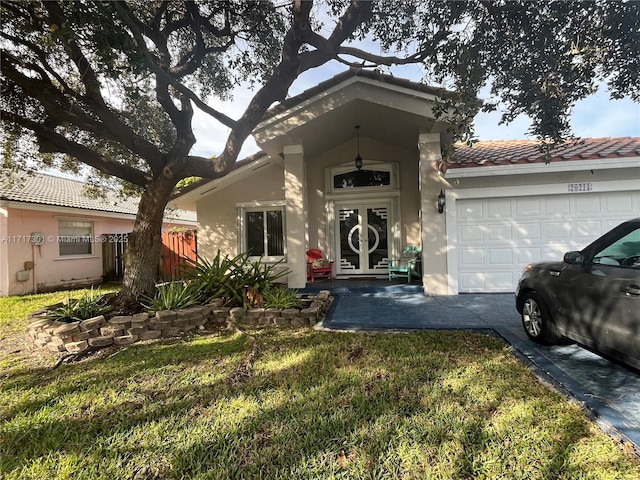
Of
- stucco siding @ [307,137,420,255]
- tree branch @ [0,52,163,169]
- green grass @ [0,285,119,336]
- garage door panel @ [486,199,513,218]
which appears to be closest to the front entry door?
stucco siding @ [307,137,420,255]

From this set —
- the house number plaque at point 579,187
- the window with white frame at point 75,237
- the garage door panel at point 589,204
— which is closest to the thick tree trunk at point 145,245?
the window with white frame at point 75,237

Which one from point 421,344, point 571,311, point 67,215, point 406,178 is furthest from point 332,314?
point 67,215

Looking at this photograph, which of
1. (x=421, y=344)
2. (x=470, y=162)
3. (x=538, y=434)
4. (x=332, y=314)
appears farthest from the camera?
(x=470, y=162)

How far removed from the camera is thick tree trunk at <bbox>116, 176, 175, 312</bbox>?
20.2 feet

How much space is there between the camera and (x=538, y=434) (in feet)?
8.16

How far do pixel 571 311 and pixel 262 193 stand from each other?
8.09 meters

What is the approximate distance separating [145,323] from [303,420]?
154 inches

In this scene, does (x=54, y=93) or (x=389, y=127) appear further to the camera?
(x=389, y=127)

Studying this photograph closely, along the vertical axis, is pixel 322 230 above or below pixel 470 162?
below

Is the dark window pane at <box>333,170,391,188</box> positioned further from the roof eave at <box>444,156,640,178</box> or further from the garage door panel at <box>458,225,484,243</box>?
the garage door panel at <box>458,225,484,243</box>

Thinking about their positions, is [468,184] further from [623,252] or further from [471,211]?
[623,252]

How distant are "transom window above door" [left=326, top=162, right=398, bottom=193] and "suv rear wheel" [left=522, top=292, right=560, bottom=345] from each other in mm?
5598

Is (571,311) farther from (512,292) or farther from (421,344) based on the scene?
(512,292)

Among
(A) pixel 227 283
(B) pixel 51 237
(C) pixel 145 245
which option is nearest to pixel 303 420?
(A) pixel 227 283
